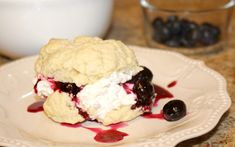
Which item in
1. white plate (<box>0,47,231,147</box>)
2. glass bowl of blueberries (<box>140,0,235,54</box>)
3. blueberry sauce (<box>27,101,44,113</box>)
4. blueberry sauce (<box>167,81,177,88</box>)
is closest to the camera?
white plate (<box>0,47,231,147</box>)

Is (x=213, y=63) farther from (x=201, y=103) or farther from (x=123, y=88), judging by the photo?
(x=123, y=88)

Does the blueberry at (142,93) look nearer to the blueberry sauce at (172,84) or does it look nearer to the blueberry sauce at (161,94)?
the blueberry sauce at (161,94)

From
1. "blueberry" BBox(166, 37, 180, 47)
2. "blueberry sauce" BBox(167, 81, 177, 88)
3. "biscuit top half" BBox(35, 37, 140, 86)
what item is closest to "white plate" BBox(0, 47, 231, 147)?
"blueberry sauce" BBox(167, 81, 177, 88)

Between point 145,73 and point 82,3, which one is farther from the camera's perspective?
point 82,3

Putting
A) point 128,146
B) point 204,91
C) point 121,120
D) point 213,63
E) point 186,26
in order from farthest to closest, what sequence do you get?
point 186,26
point 213,63
point 204,91
point 121,120
point 128,146

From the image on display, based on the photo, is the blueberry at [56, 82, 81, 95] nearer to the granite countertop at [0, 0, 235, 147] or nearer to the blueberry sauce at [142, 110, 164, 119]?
the blueberry sauce at [142, 110, 164, 119]

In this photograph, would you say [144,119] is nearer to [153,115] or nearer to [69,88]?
[153,115]

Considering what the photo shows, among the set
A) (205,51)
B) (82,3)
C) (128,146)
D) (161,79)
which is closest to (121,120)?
(128,146)
